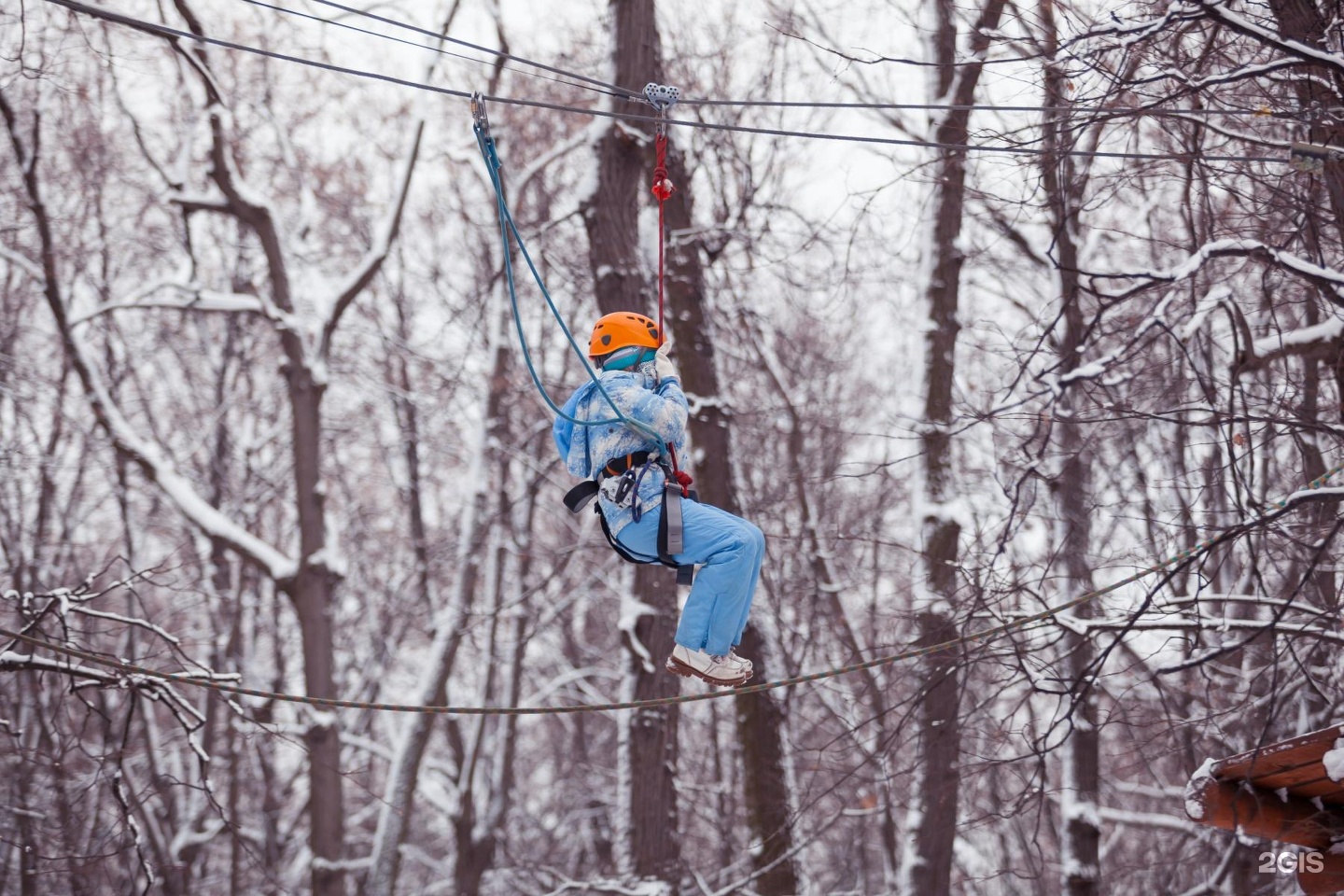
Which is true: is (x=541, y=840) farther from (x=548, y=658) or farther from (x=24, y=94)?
(x=24, y=94)

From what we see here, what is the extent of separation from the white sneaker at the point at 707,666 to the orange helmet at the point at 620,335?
4.06ft

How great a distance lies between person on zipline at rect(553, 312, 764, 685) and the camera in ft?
16.1

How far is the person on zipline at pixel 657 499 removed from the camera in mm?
4898

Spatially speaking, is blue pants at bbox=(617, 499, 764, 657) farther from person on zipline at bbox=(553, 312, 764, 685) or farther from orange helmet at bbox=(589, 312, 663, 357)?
orange helmet at bbox=(589, 312, 663, 357)

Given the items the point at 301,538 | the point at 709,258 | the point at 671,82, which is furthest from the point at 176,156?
the point at 709,258

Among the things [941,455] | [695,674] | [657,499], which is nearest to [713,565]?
[657,499]

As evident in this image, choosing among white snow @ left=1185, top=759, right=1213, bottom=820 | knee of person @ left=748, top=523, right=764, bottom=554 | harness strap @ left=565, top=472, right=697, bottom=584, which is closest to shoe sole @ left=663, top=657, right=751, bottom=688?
harness strap @ left=565, top=472, right=697, bottom=584

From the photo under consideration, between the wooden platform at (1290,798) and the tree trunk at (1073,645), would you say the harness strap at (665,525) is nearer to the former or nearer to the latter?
the wooden platform at (1290,798)

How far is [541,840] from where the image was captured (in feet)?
66.3

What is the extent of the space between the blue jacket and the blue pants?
0.11 m

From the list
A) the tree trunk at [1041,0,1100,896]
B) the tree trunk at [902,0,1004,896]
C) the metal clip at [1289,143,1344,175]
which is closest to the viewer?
the metal clip at [1289,143,1344,175]

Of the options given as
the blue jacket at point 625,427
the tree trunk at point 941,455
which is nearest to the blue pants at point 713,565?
the blue jacket at point 625,427

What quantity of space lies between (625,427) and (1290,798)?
3.20 metres

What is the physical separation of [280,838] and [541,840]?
14.8 ft
